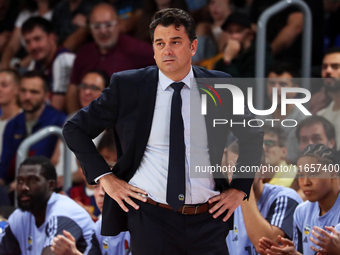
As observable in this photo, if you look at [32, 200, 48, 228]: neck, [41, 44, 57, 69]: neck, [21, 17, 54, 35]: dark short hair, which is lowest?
[32, 200, 48, 228]: neck

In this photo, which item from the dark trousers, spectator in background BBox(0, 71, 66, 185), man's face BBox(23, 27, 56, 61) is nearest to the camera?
the dark trousers

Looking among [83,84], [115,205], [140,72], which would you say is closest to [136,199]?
[115,205]

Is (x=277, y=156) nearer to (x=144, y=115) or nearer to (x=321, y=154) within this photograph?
(x=321, y=154)

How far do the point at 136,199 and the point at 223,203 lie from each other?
0.40 meters

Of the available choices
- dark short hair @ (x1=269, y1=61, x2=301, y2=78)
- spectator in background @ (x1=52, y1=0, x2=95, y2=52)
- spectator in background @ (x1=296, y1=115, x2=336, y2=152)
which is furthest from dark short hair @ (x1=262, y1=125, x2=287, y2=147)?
spectator in background @ (x1=52, y1=0, x2=95, y2=52)

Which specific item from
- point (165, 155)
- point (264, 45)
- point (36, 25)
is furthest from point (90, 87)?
point (165, 155)

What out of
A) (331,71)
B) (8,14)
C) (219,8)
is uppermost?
(8,14)

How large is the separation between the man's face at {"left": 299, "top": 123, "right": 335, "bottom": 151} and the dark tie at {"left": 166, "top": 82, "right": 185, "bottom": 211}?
157cm

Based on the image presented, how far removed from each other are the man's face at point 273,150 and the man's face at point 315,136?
0.16 m

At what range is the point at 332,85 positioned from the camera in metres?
4.25

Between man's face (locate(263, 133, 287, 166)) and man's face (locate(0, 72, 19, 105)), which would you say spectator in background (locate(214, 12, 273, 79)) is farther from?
man's face (locate(0, 72, 19, 105))

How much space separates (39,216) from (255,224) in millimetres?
1575

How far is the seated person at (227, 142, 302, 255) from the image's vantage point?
3.27m

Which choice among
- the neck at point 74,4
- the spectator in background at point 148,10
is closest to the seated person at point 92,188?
the spectator in background at point 148,10
